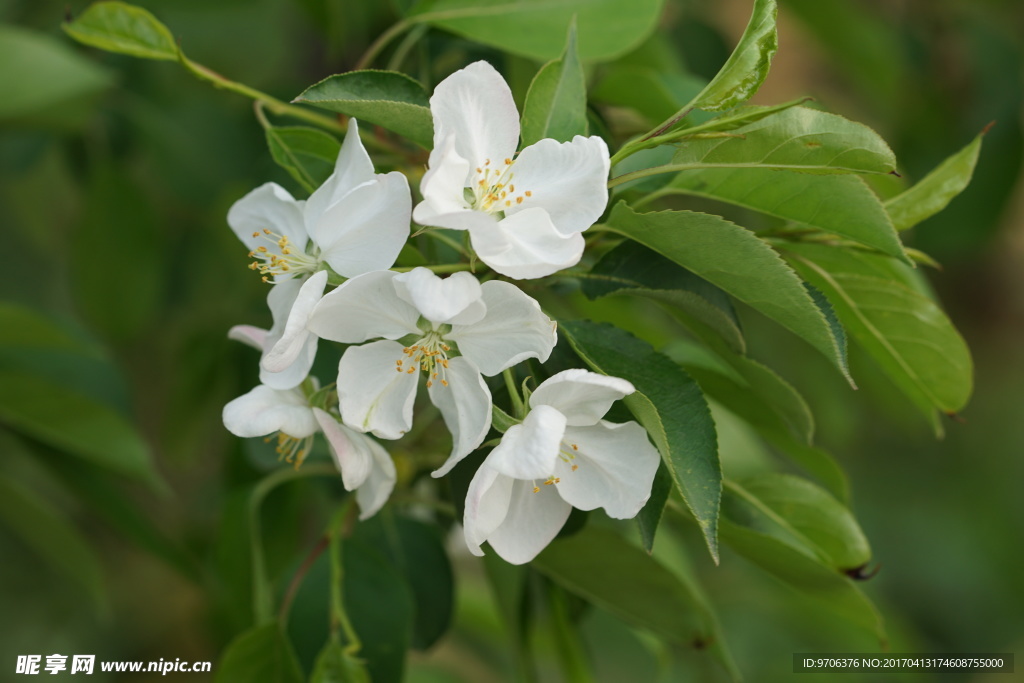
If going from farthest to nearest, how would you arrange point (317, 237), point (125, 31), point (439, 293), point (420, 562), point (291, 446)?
point (420, 562) < point (291, 446) < point (125, 31) < point (317, 237) < point (439, 293)

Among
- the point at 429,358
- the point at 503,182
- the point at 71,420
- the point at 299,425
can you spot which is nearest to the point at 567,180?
the point at 503,182

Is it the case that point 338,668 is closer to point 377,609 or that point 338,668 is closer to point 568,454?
point 377,609

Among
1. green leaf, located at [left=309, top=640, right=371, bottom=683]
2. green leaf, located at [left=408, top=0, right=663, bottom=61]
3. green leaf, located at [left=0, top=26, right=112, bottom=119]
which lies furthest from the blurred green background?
green leaf, located at [left=309, top=640, right=371, bottom=683]

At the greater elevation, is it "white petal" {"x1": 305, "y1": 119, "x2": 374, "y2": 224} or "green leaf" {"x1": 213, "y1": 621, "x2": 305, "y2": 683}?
"white petal" {"x1": 305, "y1": 119, "x2": 374, "y2": 224}

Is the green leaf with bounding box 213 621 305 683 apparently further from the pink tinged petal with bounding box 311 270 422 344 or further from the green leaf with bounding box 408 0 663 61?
the green leaf with bounding box 408 0 663 61

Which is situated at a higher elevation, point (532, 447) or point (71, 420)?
point (532, 447)

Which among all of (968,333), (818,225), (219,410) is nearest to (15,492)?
(219,410)
